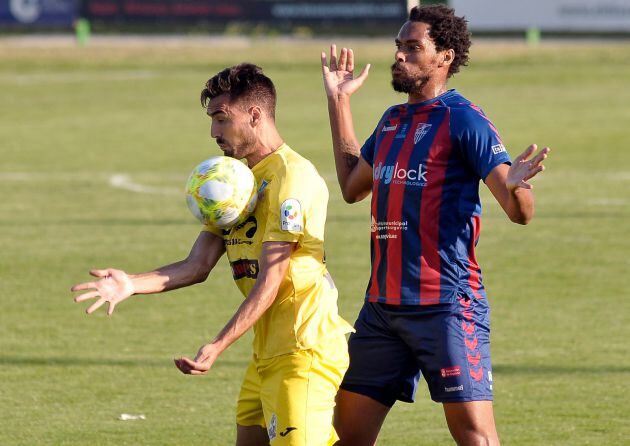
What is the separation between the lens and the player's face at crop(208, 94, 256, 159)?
6.17 m

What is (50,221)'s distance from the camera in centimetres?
1662

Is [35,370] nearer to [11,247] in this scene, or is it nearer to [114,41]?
[11,247]

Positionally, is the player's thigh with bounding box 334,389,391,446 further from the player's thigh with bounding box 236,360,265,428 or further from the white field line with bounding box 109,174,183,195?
the white field line with bounding box 109,174,183,195

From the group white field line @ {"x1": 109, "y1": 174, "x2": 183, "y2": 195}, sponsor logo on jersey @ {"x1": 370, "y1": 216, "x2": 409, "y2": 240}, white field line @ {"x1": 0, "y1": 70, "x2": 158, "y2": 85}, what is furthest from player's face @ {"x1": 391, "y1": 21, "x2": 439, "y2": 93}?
white field line @ {"x1": 0, "y1": 70, "x2": 158, "y2": 85}

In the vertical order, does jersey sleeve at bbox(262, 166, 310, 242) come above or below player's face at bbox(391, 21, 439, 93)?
below

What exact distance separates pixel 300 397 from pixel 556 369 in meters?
4.23

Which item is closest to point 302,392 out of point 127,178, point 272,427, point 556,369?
point 272,427

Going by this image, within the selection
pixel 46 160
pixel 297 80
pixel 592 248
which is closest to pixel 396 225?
pixel 592 248

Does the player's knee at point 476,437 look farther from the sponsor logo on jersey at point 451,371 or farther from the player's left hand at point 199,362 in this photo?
the player's left hand at point 199,362

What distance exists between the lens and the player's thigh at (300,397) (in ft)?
19.7

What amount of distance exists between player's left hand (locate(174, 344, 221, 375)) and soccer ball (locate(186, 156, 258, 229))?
0.67 metres

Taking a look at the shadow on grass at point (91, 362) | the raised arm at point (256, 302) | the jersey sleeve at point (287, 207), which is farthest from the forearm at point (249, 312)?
the shadow on grass at point (91, 362)

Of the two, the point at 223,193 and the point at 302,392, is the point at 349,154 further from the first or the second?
the point at 302,392

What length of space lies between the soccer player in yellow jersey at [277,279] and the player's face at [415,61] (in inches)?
28.4
